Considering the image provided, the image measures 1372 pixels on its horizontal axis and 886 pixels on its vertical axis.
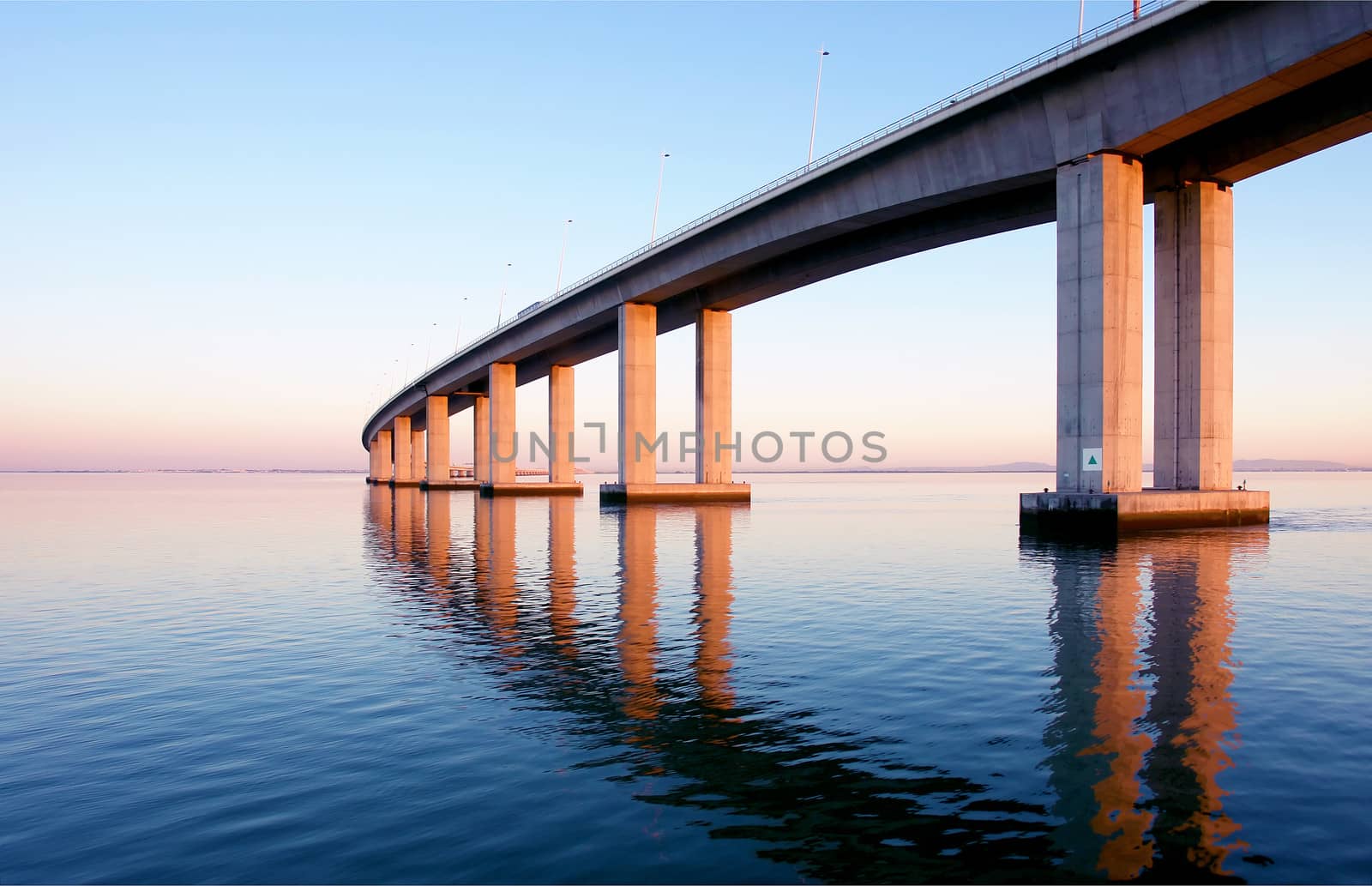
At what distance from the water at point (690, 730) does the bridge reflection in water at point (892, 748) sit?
41mm

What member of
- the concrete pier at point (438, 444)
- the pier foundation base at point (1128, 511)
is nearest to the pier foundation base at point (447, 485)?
the concrete pier at point (438, 444)

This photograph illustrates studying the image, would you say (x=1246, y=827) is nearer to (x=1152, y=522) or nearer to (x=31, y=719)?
(x=31, y=719)

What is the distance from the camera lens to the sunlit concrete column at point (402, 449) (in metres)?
146

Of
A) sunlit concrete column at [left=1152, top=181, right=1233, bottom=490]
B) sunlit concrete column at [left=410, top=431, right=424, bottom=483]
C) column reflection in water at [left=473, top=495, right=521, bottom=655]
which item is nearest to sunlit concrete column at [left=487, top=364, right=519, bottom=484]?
column reflection in water at [left=473, top=495, right=521, bottom=655]

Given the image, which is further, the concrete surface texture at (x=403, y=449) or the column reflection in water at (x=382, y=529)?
the concrete surface texture at (x=403, y=449)

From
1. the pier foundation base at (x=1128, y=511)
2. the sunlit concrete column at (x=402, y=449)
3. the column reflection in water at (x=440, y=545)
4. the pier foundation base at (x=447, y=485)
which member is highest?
the sunlit concrete column at (x=402, y=449)

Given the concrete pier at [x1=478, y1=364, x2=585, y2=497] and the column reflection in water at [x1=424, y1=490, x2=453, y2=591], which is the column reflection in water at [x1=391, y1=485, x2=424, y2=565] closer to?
the column reflection in water at [x1=424, y1=490, x2=453, y2=591]

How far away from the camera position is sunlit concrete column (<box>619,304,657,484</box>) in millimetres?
64188

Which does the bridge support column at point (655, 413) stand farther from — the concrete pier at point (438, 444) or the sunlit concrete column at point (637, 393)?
the concrete pier at point (438, 444)

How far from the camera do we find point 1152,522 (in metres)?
34.1

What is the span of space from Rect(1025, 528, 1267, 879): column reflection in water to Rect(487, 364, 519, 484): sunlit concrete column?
243 ft

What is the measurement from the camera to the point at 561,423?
86625mm

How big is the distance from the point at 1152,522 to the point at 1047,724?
28.3 metres

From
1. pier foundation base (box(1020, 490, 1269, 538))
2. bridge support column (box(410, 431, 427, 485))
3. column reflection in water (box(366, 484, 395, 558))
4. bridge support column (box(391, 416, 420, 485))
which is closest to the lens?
column reflection in water (box(366, 484, 395, 558))
